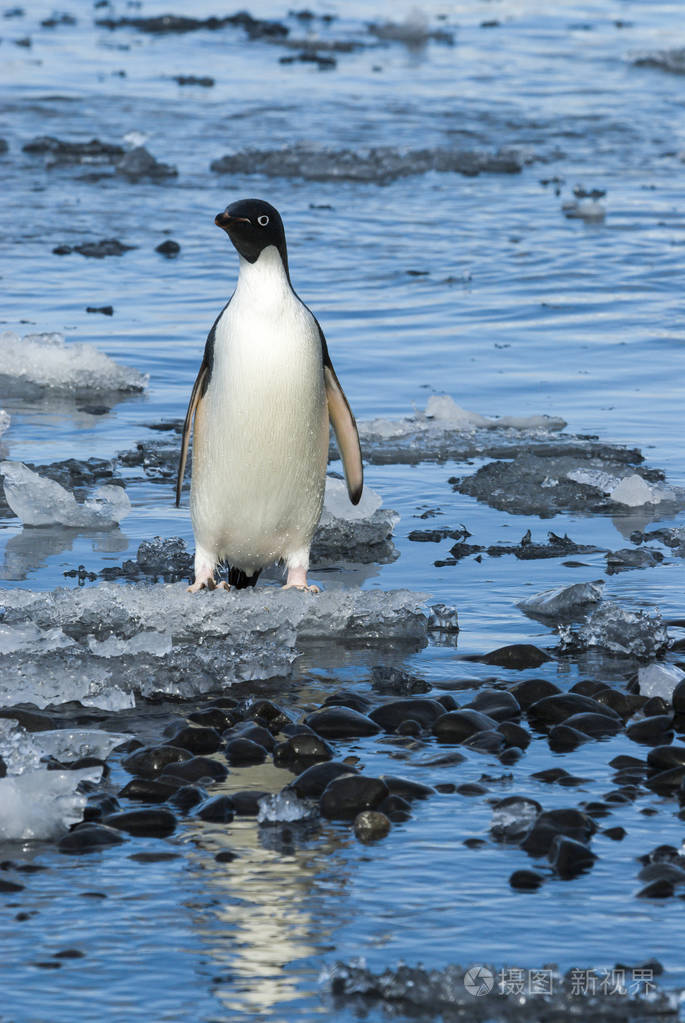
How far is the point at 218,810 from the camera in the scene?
156 inches

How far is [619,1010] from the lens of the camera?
10.1 feet

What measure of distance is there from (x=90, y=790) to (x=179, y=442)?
3803 mm

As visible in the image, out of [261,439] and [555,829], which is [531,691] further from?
[261,439]

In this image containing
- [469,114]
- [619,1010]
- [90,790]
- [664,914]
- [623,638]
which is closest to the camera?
[619,1010]

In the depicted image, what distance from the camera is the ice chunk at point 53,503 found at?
6.61 metres

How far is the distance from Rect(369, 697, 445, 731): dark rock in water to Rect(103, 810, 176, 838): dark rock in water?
0.88 metres

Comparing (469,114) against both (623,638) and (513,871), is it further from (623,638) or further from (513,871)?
(513,871)

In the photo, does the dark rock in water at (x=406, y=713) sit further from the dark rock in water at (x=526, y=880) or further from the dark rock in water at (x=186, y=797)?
the dark rock in water at (x=526, y=880)

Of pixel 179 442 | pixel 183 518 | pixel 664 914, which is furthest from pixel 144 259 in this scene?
pixel 664 914

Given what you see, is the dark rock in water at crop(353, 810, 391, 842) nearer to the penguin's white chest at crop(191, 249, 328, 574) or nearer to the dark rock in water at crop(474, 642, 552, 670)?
the dark rock in water at crop(474, 642, 552, 670)

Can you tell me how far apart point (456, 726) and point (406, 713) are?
0.18 m

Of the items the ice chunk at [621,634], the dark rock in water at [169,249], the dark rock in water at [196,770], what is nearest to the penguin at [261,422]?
the ice chunk at [621,634]

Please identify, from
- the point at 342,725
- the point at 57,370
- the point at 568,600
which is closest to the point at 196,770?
the point at 342,725

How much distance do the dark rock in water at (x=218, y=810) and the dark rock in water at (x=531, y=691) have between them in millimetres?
1115
